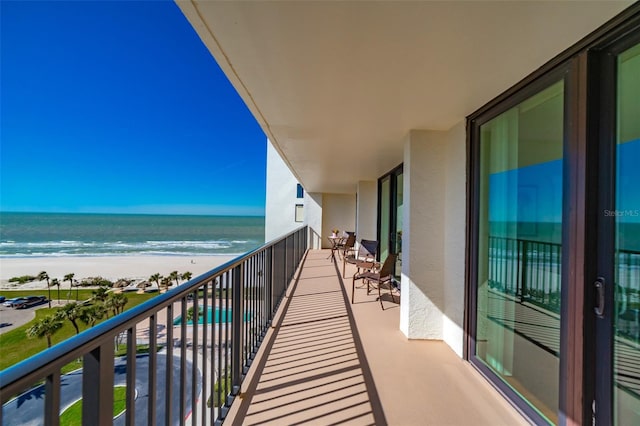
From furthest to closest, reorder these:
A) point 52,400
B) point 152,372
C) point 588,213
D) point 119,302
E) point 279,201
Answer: point 279,201
point 119,302
point 588,213
point 152,372
point 52,400

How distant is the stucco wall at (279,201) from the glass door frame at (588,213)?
48.0 feet

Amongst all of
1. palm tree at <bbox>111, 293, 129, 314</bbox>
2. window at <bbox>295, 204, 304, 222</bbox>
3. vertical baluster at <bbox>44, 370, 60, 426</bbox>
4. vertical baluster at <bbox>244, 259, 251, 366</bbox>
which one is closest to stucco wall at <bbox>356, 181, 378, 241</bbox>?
palm tree at <bbox>111, 293, 129, 314</bbox>

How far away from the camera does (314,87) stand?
6.81ft

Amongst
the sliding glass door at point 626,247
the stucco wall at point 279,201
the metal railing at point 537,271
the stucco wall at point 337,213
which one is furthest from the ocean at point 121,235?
the sliding glass door at point 626,247

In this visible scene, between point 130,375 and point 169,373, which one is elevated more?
point 130,375

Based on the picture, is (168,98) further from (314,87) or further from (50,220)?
(314,87)

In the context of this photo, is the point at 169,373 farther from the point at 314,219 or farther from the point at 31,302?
the point at 31,302

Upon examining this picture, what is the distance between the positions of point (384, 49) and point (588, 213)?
4.27ft

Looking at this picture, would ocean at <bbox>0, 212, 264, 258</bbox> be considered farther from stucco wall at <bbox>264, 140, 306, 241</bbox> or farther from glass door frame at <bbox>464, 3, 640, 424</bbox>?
glass door frame at <bbox>464, 3, 640, 424</bbox>

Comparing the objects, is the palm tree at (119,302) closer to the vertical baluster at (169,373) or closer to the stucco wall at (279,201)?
the vertical baluster at (169,373)

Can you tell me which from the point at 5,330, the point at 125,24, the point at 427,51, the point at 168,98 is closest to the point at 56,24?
the point at 125,24

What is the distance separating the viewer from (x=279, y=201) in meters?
16.2

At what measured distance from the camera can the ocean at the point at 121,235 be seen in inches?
1051

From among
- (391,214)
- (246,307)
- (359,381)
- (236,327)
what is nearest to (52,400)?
(236,327)
